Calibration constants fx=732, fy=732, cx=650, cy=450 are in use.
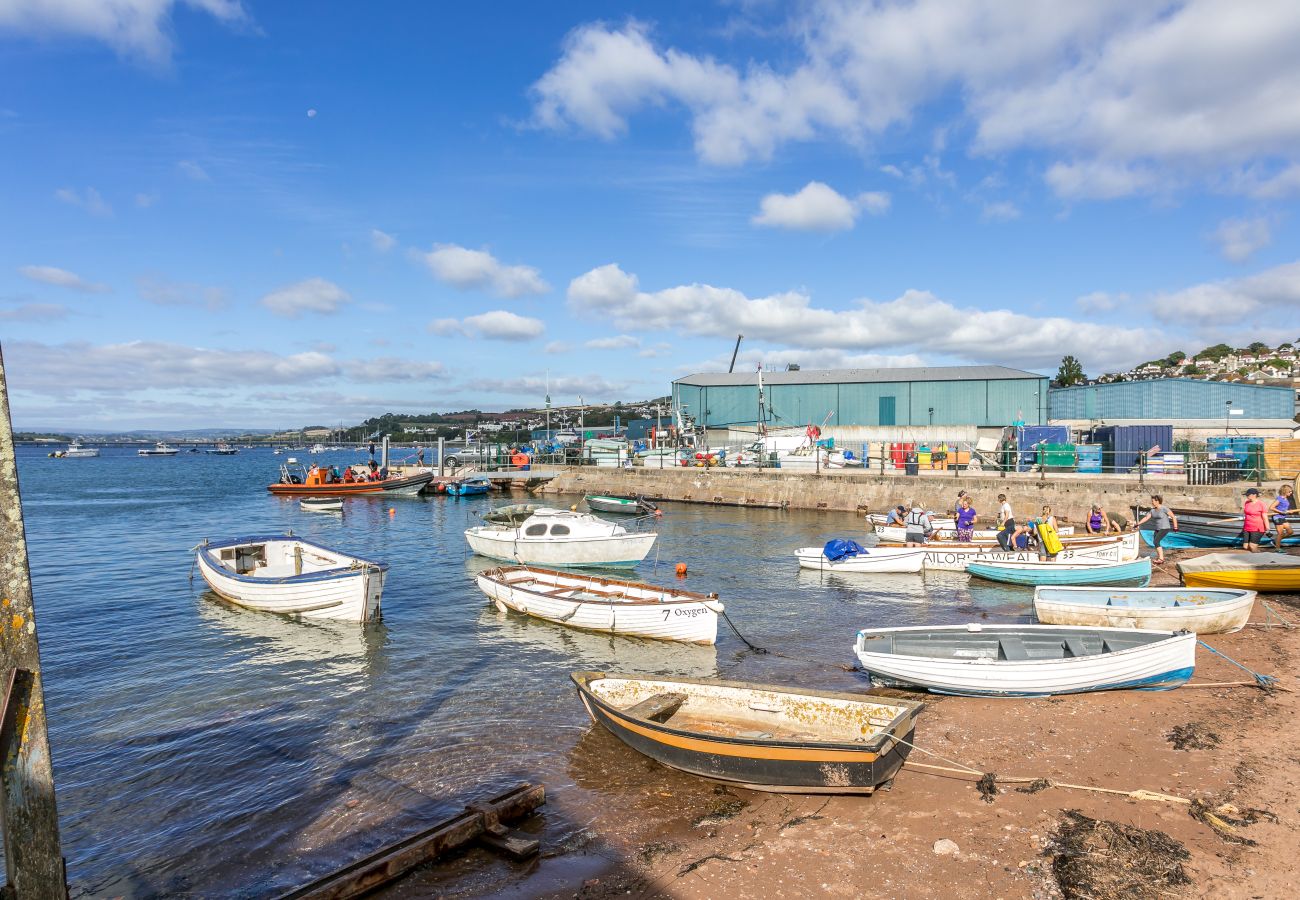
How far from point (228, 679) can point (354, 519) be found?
28.9 meters

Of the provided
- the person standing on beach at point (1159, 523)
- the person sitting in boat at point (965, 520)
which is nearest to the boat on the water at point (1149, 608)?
the person standing on beach at point (1159, 523)

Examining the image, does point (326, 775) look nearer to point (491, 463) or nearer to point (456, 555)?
point (456, 555)

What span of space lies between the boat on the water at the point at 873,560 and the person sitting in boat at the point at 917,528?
1.79 ft

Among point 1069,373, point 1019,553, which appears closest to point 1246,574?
point 1019,553

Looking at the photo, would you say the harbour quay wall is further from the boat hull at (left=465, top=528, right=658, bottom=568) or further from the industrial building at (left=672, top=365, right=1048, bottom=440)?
the boat hull at (left=465, top=528, right=658, bottom=568)

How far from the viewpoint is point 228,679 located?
14.1 metres

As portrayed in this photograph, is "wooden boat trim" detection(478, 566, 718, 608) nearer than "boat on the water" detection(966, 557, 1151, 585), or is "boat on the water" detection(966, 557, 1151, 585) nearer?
"wooden boat trim" detection(478, 566, 718, 608)

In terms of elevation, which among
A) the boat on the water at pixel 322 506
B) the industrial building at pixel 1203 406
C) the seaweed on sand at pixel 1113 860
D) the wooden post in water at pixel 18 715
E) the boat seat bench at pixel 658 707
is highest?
the industrial building at pixel 1203 406

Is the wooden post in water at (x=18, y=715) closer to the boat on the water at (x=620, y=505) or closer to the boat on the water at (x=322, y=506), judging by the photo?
the boat on the water at (x=620, y=505)

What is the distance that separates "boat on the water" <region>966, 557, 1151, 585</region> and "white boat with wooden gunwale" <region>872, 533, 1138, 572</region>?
0.54ft

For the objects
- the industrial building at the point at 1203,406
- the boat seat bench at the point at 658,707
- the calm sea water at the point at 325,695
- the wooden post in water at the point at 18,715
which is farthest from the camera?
the industrial building at the point at 1203,406

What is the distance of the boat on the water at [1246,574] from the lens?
55.7ft

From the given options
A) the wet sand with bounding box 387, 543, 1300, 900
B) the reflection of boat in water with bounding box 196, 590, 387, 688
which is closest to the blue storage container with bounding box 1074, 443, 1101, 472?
the wet sand with bounding box 387, 543, 1300, 900

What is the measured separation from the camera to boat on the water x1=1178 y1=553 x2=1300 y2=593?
16969 millimetres
